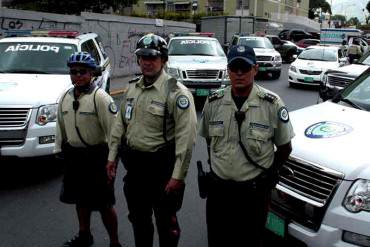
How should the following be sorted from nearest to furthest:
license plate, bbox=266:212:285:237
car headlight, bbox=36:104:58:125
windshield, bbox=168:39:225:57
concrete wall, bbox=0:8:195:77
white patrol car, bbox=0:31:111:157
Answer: license plate, bbox=266:212:285:237, white patrol car, bbox=0:31:111:157, car headlight, bbox=36:104:58:125, windshield, bbox=168:39:225:57, concrete wall, bbox=0:8:195:77

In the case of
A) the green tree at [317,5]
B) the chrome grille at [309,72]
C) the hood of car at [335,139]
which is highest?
the green tree at [317,5]

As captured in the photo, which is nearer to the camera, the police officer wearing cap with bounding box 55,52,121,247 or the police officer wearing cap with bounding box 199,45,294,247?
the police officer wearing cap with bounding box 199,45,294,247

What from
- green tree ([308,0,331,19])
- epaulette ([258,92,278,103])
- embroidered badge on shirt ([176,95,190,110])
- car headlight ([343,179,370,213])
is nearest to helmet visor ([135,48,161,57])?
embroidered badge on shirt ([176,95,190,110])

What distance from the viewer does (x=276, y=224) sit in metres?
→ 3.58

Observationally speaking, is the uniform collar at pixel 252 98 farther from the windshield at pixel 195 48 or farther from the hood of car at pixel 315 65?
the hood of car at pixel 315 65

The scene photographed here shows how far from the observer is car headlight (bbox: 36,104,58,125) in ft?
18.8

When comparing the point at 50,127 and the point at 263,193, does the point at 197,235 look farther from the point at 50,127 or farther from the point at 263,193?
the point at 50,127

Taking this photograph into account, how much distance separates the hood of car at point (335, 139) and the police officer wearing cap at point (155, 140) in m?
0.99

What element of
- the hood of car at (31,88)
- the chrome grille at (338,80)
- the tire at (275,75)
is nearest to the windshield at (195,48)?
the chrome grille at (338,80)

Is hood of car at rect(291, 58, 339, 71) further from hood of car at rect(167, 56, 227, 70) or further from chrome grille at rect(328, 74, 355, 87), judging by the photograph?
hood of car at rect(167, 56, 227, 70)

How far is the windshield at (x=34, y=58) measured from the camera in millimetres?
7168

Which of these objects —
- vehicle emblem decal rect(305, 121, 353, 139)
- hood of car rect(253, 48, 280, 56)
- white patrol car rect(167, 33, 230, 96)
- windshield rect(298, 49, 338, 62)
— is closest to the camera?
vehicle emblem decal rect(305, 121, 353, 139)

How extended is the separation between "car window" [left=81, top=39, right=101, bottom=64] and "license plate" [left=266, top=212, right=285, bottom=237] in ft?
17.9

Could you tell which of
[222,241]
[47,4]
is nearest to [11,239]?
[222,241]
